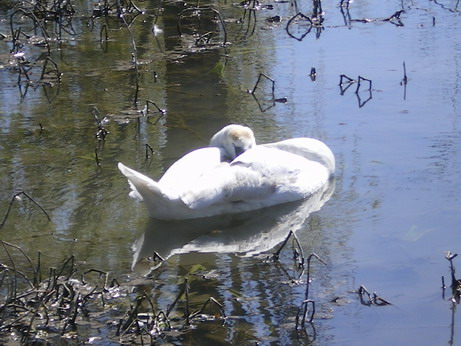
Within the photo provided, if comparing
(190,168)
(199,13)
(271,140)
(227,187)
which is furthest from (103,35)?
(227,187)

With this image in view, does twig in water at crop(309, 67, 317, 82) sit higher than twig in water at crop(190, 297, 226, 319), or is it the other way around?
twig in water at crop(309, 67, 317, 82)

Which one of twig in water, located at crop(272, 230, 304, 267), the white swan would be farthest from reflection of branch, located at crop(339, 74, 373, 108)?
twig in water, located at crop(272, 230, 304, 267)

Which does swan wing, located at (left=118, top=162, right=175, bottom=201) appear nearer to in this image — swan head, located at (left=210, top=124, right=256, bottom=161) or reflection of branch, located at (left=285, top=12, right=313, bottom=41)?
swan head, located at (left=210, top=124, right=256, bottom=161)

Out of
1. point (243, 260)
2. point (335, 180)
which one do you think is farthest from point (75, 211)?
point (335, 180)

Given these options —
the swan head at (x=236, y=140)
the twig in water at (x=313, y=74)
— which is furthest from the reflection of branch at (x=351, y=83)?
the swan head at (x=236, y=140)

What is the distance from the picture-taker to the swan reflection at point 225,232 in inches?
Result: 273

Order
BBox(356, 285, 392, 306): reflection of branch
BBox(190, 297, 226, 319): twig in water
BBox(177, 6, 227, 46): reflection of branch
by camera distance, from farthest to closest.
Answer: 1. BBox(177, 6, 227, 46): reflection of branch
2. BBox(356, 285, 392, 306): reflection of branch
3. BBox(190, 297, 226, 319): twig in water

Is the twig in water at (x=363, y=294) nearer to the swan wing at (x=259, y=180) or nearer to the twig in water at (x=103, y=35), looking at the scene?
the swan wing at (x=259, y=180)

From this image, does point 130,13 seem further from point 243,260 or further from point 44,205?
point 243,260

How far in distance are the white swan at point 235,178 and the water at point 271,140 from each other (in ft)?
0.72

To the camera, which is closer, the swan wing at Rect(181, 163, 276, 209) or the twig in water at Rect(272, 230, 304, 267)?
the twig in water at Rect(272, 230, 304, 267)

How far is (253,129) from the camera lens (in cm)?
915

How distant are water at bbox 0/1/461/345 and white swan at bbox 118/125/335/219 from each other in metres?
0.22

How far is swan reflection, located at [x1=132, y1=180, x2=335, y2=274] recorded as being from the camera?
6934 millimetres
